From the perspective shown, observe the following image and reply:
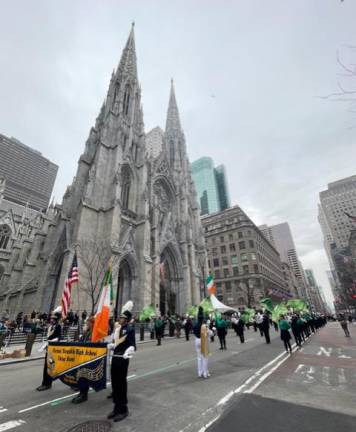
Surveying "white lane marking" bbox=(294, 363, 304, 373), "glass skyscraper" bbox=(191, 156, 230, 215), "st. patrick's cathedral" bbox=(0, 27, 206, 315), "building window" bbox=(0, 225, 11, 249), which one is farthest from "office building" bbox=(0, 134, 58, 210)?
"white lane marking" bbox=(294, 363, 304, 373)

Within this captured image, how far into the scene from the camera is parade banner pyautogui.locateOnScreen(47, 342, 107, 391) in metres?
4.61

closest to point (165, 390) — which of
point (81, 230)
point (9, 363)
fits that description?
point (9, 363)

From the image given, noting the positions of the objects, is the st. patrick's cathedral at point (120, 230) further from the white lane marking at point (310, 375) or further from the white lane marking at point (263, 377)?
the white lane marking at point (310, 375)

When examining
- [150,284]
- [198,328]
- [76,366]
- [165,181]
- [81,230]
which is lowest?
[76,366]

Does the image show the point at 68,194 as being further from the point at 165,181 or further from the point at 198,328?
the point at 198,328

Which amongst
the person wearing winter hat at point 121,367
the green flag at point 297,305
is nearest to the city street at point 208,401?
Answer: the person wearing winter hat at point 121,367

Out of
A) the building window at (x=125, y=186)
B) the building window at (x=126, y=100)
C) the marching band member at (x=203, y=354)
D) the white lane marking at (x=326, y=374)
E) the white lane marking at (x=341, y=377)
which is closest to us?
the white lane marking at (x=341, y=377)

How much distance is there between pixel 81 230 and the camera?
75.2ft

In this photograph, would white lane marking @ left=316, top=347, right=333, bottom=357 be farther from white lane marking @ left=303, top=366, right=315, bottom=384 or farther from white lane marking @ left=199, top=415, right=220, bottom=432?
white lane marking @ left=199, top=415, right=220, bottom=432

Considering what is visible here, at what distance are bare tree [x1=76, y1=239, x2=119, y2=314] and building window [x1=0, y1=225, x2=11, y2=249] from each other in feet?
92.8

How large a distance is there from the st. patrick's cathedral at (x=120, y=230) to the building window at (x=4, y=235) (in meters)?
1.42

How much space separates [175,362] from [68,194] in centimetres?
2918

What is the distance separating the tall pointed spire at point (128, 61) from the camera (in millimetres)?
41094

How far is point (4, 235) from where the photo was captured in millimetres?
40438
